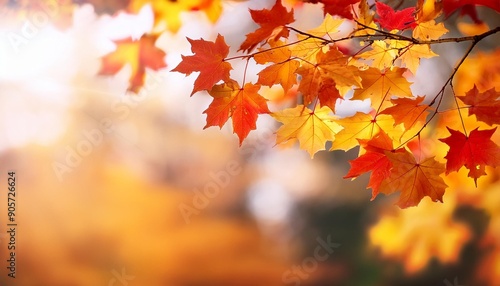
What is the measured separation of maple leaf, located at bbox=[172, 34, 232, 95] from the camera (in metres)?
0.69

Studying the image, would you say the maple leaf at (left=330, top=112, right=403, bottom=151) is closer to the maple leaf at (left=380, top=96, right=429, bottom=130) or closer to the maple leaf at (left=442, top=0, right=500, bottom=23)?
the maple leaf at (left=380, top=96, right=429, bottom=130)

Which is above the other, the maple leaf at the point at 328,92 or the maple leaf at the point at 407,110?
the maple leaf at the point at 328,92

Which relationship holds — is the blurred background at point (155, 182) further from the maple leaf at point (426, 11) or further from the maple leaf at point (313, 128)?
the maple leaf at point (426, 11)

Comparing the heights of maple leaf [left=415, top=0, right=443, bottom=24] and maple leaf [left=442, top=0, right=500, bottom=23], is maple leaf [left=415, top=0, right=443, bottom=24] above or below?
below

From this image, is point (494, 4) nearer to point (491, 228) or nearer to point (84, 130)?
point (491, 228)

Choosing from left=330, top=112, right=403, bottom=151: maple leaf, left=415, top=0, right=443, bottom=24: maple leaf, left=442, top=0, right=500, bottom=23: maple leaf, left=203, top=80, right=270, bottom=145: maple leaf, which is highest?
left=442, top=0, right=500, bottom=23: maple leaf

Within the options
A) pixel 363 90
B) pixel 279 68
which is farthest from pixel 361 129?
pixel 279 68

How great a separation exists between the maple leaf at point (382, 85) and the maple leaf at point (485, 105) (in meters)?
0.08

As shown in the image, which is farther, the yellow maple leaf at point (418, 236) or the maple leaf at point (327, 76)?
the yellow maple leaf at point (418, 236)

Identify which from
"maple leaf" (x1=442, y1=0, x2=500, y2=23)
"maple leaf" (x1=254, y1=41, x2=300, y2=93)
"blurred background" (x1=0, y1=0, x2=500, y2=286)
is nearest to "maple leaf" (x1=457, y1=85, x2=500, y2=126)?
"maple leaf" (x1=254, y1=41, x2=300, y2=93)

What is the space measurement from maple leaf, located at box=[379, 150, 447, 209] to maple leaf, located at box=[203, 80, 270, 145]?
0.21 meters

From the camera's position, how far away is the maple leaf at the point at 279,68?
703mm

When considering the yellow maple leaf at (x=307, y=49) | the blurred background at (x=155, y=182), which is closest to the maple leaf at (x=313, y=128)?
the yellow maple leaf at (x=307, y=49)

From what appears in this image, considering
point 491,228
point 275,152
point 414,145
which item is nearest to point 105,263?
point 275,152
